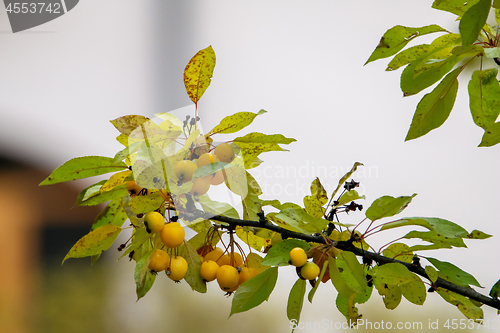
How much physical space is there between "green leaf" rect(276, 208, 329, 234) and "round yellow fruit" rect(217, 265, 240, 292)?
81mm

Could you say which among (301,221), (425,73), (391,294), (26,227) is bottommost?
(26,227)

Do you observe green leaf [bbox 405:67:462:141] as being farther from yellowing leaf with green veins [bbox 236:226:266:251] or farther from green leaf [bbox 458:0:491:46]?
yellowing leaf with green veins [bbox 236:226:266:251]

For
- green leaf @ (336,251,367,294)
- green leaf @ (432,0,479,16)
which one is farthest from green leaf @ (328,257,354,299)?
green leaf @ (432,0,479,16)

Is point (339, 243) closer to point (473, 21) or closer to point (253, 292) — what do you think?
point (253, 292)

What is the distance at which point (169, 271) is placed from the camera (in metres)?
0.29

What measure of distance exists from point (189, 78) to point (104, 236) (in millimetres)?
163

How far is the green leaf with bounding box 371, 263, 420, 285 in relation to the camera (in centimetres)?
24

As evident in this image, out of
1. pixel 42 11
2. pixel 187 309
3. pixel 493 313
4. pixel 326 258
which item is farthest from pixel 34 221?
pixel 493 313

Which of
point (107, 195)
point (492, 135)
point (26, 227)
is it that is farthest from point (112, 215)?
point (26, 227)

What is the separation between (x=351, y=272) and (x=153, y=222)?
0.52 ft

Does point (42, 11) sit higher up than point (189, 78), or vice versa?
point (42, 11)

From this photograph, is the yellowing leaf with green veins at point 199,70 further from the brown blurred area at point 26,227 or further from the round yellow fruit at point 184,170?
the brown blurred area at point 26,227

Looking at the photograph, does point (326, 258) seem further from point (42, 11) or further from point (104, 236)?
point (42, 11)

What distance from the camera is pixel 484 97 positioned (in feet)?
0.93
